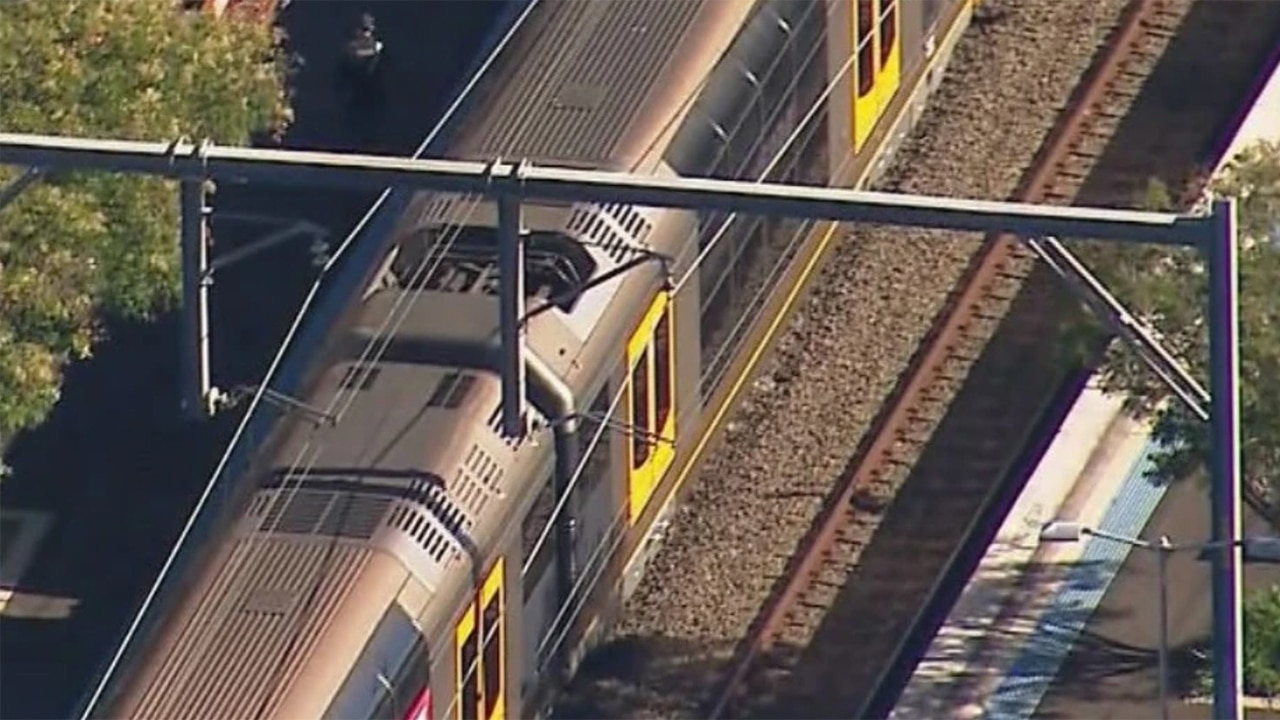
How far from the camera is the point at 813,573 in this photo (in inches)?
1337

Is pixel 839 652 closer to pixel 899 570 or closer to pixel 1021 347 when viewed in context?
pixel 899 570

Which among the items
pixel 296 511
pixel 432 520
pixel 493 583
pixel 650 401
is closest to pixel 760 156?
pixel 650 401

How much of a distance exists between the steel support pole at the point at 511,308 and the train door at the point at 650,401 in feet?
19.0

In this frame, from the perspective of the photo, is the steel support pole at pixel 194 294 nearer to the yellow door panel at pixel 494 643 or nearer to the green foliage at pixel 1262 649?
the yellow door panel at pixel 494 643

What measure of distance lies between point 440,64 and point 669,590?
9.13 m

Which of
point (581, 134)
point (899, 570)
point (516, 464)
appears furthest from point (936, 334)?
point (516, 464)

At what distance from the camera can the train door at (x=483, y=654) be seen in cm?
2797

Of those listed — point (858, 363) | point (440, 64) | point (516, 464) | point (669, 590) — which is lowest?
point (516, 464)

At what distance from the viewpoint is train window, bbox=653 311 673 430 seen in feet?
102

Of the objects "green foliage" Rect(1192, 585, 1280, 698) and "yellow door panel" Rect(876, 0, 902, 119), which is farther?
"yellow door panel" Rect(876, 0, 902, 119)

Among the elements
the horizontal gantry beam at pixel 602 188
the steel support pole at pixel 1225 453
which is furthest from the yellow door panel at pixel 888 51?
the steel support pole at pixel 1225 453

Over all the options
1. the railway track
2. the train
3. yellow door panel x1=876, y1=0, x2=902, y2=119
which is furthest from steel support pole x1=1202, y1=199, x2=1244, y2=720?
yellow door panel x1=876, y1=0, x2=902, y2=119

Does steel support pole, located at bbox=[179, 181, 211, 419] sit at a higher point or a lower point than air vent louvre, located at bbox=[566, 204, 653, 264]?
lower

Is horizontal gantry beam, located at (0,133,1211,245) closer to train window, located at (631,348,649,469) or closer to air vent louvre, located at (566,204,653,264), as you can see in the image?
air vent louvre, located at (566,204,653,264)
